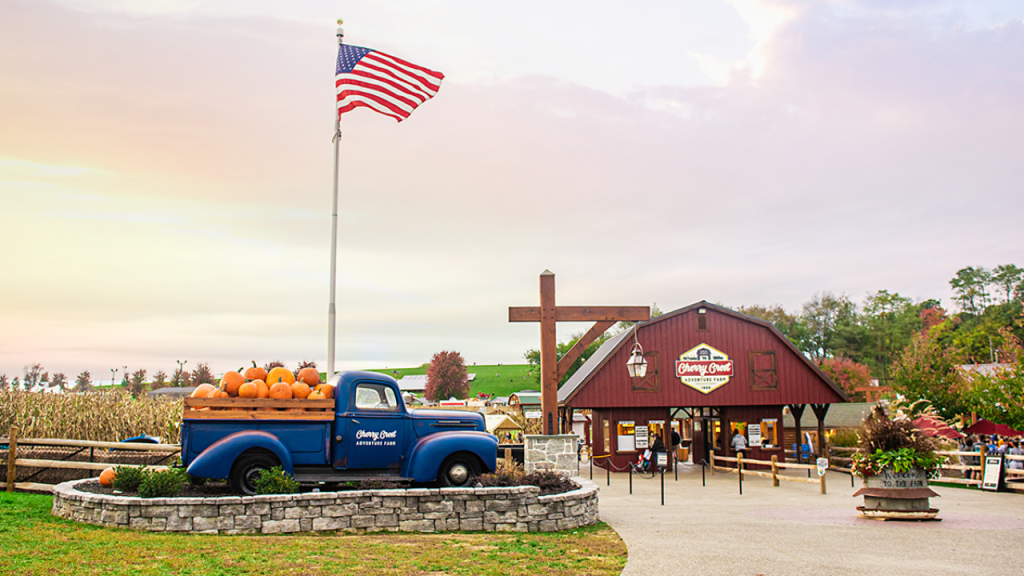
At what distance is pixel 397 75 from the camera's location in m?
15.2

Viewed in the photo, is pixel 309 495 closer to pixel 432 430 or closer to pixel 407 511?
pixel 407 511

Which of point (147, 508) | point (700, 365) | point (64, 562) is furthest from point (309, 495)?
point (700, 365)

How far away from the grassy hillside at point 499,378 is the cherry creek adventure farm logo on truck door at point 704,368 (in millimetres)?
65256

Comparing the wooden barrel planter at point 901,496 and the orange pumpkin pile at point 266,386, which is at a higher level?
the orange pumpkin pile at point 266,386

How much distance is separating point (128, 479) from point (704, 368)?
2047cm

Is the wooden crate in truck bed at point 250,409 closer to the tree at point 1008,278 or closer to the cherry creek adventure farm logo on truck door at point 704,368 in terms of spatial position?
the cherry creek adventure farm logo on truck door at point 704,368

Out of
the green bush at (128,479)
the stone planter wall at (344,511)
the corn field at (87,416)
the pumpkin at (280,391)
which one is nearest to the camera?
the stone planter wall at (344,511)

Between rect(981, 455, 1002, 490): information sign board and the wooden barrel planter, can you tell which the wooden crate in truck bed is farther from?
rect(981, 455, 1002, 490): information sign board

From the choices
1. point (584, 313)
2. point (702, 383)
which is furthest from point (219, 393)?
point (702, 383)

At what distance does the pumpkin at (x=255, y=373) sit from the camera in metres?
12.4

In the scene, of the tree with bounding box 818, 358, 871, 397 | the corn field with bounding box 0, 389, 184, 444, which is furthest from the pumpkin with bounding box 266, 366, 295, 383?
the tree with bounding box 818, 358, 871, 397

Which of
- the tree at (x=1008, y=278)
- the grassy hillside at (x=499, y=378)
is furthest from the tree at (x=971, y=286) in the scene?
the grassy hillside at (x=499, y=378)

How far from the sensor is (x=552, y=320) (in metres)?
20.8

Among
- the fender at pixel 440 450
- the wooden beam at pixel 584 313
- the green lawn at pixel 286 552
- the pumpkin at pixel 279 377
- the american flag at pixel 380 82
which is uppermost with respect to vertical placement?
the american flag at pixel 380 82
